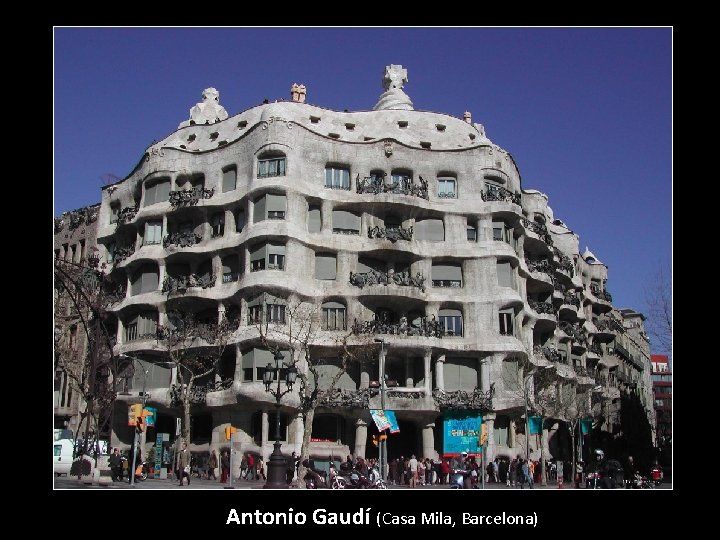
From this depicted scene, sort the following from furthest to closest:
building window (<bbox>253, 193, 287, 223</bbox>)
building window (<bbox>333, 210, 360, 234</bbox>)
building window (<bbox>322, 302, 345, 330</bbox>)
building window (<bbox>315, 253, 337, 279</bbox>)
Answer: building window (<bbox>333, 210, 360, 234</bbox>) → building window (<bbox>315, 253, 337, 279</bbox>) → building window (<bbox>253, 193, 287, 223</bbox>) → building window (<bbox>322, 302, 345, 330</bbox>)

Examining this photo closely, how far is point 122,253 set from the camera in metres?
54.3

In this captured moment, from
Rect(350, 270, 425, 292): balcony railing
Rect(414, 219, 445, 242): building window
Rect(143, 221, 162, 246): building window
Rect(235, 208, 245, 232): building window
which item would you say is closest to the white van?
Rect(143, 221, 162, 246): building window

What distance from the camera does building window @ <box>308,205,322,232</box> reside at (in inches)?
1972

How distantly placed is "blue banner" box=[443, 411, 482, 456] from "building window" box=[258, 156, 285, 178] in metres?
17.7

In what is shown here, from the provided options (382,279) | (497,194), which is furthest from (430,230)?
(382,279)

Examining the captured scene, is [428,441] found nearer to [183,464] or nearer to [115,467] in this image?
[183,464]

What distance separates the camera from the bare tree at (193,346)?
46875 mm

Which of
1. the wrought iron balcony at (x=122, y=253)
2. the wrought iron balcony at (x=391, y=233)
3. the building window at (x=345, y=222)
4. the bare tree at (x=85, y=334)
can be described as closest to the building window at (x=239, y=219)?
the building window at (x=345, y=222)

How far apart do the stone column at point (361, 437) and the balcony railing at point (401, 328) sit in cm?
520

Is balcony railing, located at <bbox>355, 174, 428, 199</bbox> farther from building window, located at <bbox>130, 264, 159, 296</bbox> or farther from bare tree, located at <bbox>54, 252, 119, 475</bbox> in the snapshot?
bare tree, located at <bbox>54, 252, 119, 475</bbox>

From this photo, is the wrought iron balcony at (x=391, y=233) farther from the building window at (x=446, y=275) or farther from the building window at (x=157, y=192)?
the building window at (x=157, y=192)

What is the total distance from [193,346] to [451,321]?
51.4 feet
